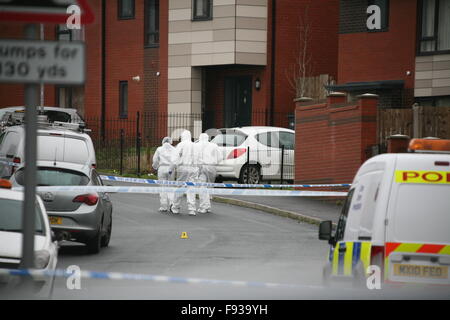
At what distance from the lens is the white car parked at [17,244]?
10938 millimetres

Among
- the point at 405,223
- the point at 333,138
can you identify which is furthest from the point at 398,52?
the point at 405,223

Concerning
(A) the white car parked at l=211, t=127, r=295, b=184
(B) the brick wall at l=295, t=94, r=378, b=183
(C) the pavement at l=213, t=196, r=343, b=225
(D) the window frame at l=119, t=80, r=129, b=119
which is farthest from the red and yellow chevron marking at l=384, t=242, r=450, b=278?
(D) the window frame at l=119, t=80, r=129, b=119

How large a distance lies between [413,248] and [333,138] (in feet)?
58.3

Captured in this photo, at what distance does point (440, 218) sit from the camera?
9664 millimetres

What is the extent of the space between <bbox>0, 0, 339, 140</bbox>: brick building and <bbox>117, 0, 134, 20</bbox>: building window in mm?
39

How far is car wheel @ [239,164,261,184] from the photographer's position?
1153 inches

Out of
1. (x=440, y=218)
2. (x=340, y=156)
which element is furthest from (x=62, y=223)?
(x=340, y=156)

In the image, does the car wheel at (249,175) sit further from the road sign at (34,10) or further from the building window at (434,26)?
the road sign at (34,10)

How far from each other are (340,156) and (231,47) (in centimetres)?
1286

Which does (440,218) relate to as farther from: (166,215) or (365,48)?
(365,48)

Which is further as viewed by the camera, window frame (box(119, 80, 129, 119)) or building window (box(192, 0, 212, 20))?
window frame (box(119, 80, 129, 119))

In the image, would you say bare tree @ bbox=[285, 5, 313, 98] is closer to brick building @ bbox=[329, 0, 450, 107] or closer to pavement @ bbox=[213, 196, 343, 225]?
brick building @ bbox=[329, 0, 450, 107]

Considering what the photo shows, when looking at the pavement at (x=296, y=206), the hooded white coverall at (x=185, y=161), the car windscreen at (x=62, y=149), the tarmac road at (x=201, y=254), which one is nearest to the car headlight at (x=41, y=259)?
the tarmac road at (x=201, y=254)
